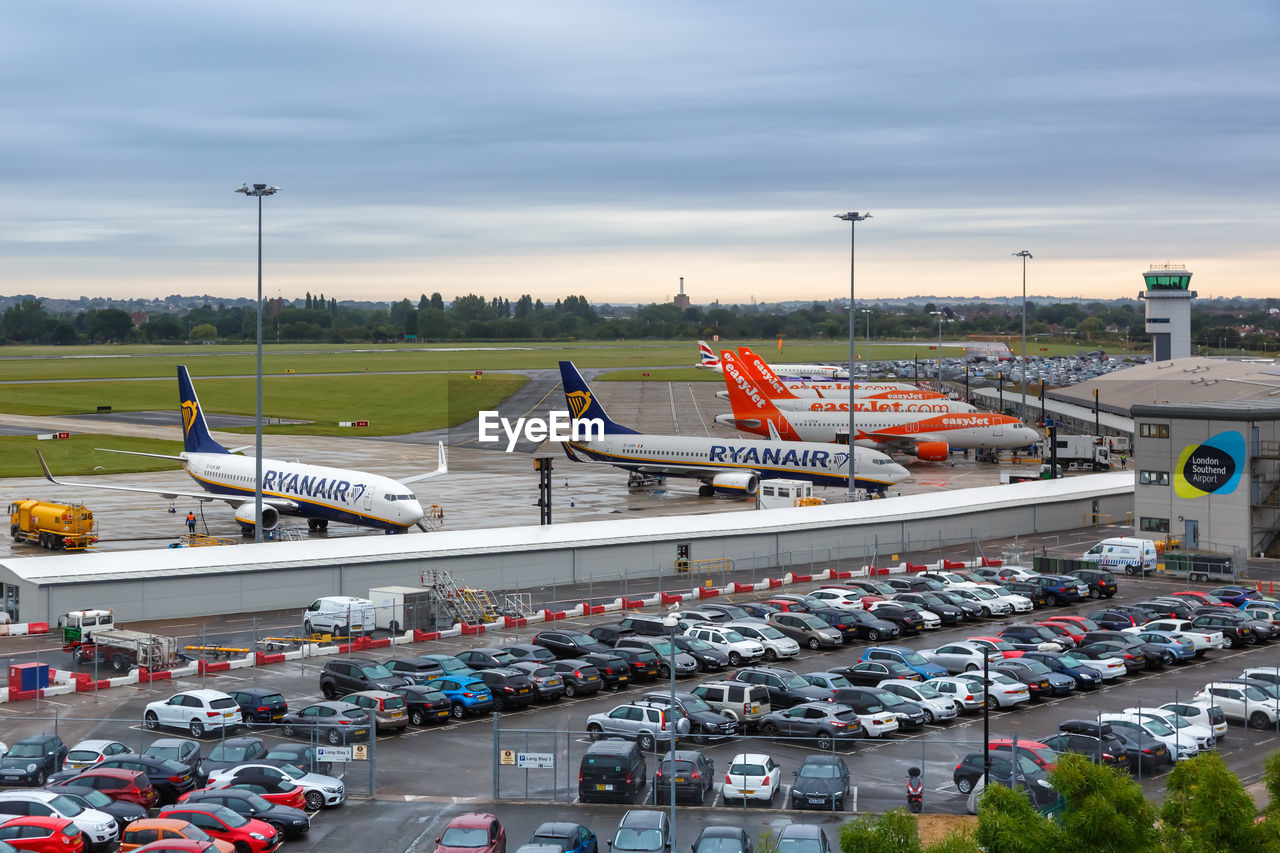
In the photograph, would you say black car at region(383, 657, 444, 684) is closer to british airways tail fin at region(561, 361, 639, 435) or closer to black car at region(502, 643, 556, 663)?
black car at region(502, 643, 556, 663)

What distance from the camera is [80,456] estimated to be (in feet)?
360

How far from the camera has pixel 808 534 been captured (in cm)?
6600

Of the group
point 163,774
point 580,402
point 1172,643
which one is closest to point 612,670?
point 163,774

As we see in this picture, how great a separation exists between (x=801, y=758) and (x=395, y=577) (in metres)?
25.7

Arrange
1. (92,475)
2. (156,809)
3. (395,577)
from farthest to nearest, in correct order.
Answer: (92,475) → (395,577) → (156,809)

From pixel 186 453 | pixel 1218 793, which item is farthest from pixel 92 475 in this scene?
pixel 1218 793

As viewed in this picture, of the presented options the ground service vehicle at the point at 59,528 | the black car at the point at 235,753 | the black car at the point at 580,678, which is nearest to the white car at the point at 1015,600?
the black car at the point at 580,678

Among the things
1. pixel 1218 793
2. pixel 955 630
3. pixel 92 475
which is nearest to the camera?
pixel 1218 793

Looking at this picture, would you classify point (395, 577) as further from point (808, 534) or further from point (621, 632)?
point (808, 534)

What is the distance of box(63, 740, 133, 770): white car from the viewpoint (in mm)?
32281

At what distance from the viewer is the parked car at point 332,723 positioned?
34.4 metres

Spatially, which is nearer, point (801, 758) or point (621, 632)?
point (801, 758)

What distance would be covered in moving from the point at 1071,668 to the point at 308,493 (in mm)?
40412

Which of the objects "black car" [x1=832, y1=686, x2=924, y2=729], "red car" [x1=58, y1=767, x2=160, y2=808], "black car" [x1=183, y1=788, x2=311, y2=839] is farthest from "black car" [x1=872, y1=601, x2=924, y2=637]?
"red car" [x1=58, y1=767, x2=160, y2=808]
